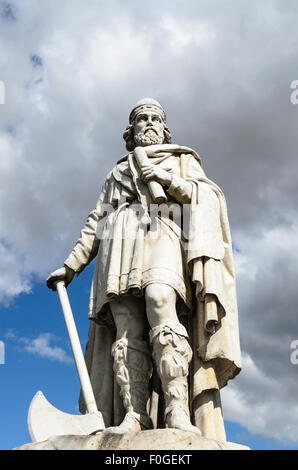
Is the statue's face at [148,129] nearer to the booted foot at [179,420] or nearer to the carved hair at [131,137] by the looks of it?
the carved hair at [131,137]

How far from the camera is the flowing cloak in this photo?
723cm

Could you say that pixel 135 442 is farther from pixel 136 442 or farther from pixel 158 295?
pixel 158 295

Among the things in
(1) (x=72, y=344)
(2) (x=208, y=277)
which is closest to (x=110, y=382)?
(1) (x=72, y=344)

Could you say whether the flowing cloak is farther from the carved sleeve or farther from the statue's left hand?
the statue's left hand

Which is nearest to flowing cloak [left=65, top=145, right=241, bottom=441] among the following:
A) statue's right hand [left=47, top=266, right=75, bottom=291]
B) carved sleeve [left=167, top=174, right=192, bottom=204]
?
carved sleeve [left=167, top=174, right=192, bottom=204]

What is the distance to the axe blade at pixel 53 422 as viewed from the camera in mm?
6421

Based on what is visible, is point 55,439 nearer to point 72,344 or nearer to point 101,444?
point 101,444

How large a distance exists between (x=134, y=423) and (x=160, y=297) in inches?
55.8

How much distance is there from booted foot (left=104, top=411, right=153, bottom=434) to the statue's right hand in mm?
2185

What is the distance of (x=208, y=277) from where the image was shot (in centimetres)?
722

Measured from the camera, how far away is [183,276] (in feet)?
24.8

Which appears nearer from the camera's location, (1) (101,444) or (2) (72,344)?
(1) (101,444)

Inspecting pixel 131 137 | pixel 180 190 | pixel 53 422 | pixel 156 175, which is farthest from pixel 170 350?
pixel 131 137

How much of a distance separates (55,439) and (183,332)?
1858 mm
